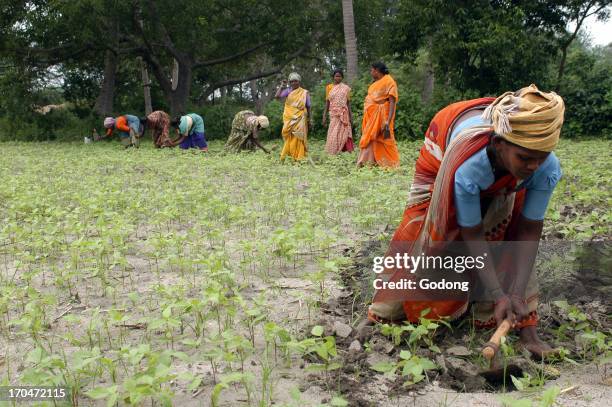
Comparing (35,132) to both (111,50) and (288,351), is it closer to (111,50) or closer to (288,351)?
(111,50)

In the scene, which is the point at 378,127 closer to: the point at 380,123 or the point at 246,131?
the point at 380,123

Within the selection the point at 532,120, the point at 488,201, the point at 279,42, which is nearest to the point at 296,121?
the point at 488,201

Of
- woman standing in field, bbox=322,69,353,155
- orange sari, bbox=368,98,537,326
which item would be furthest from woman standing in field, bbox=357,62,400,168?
orange sari, bbox=368,98,537,326

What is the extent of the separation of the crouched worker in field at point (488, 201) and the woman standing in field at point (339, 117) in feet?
25.8

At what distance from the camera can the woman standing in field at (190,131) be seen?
43.0ft

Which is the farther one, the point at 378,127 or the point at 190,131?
the point at 190,131

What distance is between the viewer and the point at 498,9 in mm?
13328

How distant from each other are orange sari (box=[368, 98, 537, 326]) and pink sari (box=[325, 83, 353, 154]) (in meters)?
7.89

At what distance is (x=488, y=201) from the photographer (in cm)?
268

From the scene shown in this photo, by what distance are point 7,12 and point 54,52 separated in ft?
6.22

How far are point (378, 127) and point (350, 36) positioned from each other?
6.88 metres

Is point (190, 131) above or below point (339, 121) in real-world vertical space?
below

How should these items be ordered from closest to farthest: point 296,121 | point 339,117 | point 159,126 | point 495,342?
point 495,342 < point 296,121 < point 339,117 < point 159,126

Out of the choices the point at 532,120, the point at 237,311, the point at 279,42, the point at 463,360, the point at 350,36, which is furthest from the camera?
the point at 279,42
